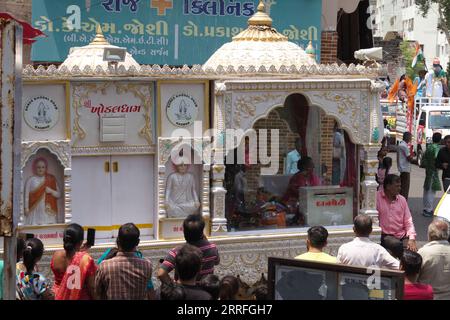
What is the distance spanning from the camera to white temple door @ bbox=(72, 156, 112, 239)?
36.7 feet

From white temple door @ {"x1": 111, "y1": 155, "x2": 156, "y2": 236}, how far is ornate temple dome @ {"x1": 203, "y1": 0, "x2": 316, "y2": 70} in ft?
4.60

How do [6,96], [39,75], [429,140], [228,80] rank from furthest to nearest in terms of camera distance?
1. [429,140]
2. [228,80]
3. [39,75]
4. [6,96]

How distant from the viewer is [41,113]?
10.9m

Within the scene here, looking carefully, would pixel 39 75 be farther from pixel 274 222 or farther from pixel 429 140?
pixel 429 140

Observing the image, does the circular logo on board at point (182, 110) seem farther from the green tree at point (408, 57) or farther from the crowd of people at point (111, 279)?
the green tree at point (408, 57)

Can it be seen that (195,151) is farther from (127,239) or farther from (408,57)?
(408,57)

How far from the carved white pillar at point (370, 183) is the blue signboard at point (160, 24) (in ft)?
15.0

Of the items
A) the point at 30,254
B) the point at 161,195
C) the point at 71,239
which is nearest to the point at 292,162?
the point at 161,195

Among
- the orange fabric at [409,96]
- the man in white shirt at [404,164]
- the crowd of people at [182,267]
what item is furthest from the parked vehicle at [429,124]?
the crowd of people at [182,267]

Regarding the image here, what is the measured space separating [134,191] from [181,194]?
0.55m

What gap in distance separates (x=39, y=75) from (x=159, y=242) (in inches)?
91.7

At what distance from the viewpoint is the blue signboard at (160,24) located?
15.1 meters

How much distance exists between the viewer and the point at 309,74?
11.9m

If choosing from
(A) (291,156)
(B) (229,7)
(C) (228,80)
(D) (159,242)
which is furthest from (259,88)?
(B) (229,7)
